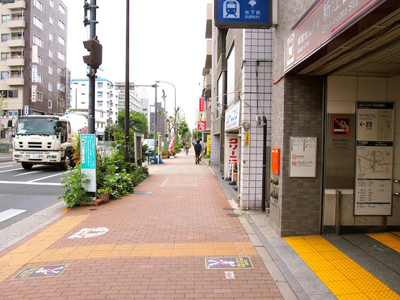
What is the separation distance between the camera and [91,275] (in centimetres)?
436

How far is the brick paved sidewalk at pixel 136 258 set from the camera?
3918 mm

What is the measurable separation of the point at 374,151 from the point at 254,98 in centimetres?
344

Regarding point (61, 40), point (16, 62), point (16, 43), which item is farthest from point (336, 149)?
point (61, 40)

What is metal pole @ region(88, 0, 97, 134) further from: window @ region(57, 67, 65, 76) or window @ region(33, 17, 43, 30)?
window @ region(57, 67, 65, 76)

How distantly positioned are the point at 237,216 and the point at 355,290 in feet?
13.3

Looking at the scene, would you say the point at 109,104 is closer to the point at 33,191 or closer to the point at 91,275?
the point at 33,191

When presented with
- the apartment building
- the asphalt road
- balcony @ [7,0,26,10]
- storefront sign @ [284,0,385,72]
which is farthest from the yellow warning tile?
balcony @ [7,0,26,10]

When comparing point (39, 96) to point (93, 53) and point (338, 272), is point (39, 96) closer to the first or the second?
point (93, 53)

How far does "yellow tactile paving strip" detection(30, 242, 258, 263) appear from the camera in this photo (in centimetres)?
509

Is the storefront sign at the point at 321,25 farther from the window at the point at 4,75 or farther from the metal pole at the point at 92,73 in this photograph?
the window at the point at 4,75

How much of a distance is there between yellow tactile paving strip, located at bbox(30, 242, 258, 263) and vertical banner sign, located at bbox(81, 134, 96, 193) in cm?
386

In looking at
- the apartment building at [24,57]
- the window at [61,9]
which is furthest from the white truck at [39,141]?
the window at [61,9]

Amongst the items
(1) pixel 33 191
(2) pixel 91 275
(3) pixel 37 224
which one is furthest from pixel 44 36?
(2) pixel 91 275

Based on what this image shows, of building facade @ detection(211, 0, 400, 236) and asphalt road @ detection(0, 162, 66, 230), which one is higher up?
building facade @ detection(211, 0, 400, 236)
